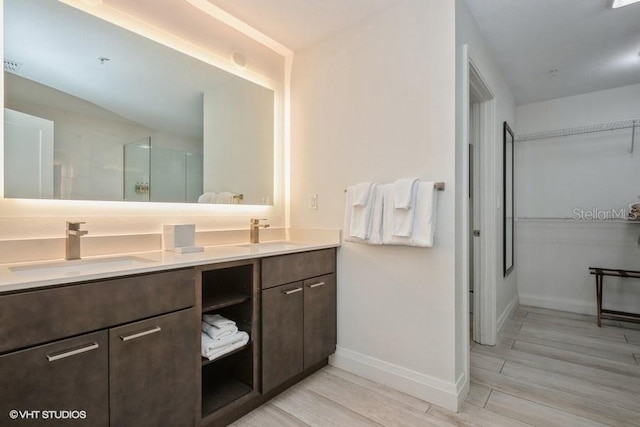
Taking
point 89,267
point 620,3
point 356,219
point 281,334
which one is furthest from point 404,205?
point 620,3

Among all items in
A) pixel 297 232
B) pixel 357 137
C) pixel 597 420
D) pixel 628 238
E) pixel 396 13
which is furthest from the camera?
pixel 628 238

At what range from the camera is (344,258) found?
2.22 metres

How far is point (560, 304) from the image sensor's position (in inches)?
138

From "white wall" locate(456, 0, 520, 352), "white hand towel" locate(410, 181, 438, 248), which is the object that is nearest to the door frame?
"white wall" locate(456, 0, 520, 352)

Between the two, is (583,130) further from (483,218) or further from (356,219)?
(356,219)

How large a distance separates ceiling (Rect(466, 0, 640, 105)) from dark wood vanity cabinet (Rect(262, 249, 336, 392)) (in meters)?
1.94

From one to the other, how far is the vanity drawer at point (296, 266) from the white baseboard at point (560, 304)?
2.85 meters

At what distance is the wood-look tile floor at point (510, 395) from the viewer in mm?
1646

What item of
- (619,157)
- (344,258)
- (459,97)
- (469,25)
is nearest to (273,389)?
(344,258)

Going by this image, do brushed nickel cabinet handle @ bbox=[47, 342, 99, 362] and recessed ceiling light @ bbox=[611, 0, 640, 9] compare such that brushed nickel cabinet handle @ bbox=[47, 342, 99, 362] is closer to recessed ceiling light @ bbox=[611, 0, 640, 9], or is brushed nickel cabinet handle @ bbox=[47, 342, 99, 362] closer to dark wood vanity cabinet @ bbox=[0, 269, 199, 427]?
dark wood vanity cabinet @ bbox=[0, 269, 199, 427]

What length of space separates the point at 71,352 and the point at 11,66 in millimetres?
1272

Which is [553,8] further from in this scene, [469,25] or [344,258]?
[344,258]

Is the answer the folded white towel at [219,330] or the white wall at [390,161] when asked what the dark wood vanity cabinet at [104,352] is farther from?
the white wall at [390,161]

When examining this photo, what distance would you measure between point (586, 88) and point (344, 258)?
3212mm
